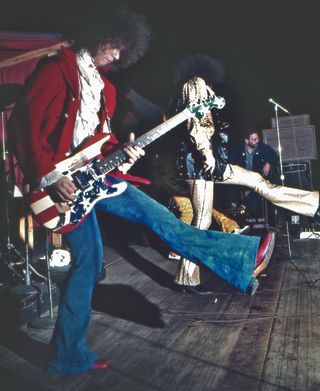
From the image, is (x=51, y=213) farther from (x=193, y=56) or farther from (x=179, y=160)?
(x=193, y=56)

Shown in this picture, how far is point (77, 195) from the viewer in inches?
89.8

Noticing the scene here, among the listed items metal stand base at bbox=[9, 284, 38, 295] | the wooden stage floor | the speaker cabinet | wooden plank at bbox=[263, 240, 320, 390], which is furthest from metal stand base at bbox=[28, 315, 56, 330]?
the speaker cabinet

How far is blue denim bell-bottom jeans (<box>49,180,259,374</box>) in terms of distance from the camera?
225cm

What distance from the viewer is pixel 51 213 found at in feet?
7.35

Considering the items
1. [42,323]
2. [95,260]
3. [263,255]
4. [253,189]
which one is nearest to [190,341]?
[95,260]

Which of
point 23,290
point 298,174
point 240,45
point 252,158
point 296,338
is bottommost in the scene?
point 296,338

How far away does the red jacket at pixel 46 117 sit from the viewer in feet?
7.04

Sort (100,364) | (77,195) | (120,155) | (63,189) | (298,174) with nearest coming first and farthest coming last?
(63,189) → (77,195) → (100,364) → (120,155) → (298,174)

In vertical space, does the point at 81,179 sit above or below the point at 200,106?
below

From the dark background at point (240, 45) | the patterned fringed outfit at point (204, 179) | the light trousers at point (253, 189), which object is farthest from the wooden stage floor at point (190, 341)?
the dark background at point (240, 45)

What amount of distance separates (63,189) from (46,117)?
471mm

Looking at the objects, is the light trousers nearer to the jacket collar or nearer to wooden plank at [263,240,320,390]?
wooden plank at [263,240,320,390]

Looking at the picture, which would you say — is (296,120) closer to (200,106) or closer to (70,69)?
(200,106)

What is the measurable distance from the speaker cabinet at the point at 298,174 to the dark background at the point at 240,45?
68.0 inches
